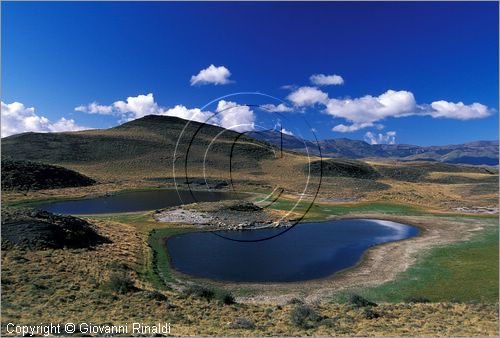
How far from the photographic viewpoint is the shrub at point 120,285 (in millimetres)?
28422

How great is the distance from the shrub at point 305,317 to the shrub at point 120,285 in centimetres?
1266

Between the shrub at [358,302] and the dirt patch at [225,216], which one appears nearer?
the shrub at [358,302]

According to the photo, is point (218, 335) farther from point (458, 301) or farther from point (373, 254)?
point (373, 254)

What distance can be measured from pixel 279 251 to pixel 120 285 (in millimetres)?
20672

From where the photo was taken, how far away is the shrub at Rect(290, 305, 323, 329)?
2328 centimetres

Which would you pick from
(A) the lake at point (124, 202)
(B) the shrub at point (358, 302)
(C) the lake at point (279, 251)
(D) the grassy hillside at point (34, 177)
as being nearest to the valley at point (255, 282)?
(B) the shrub at point (358, 302)

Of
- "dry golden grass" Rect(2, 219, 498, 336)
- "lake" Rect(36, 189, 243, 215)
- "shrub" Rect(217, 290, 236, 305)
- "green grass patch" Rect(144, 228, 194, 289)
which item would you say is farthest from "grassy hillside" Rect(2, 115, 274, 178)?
"shrub" Rect(217, 290, 236, 305)

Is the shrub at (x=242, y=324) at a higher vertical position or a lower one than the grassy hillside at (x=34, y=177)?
lower

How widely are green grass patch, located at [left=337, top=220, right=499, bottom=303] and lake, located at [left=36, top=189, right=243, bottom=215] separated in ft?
123

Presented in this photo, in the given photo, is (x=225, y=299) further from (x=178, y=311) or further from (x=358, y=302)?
(x=358, y=302)

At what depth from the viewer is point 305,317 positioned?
2434 centimetres

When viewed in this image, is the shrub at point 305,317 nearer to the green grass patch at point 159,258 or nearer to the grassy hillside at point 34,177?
the green grass patch at point 159,258

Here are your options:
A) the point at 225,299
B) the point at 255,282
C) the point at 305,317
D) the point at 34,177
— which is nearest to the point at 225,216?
the point at 255,282

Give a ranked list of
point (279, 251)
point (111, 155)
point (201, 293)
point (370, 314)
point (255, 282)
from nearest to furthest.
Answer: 1. point (370, 314)
2. point (201, 293)
3. point (255, 282)
4. point (279, 251)
5. point (111, 155)
